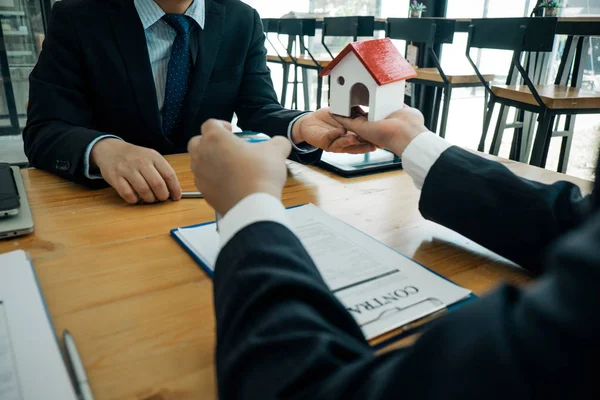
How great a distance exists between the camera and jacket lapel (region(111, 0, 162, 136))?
1226 mm

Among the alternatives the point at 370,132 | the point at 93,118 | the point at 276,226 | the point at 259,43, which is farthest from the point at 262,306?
the point at 259,43

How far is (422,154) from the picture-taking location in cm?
76

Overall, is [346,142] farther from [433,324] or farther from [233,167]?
[433,324]

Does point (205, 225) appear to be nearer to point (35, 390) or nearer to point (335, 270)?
point (335, 270)

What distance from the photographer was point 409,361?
0.89 feet

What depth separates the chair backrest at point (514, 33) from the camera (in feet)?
8.04

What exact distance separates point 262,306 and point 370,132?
64 centimetres

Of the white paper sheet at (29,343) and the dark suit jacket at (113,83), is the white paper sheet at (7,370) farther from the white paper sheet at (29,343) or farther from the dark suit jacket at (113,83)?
the dark suit jacket at (113,83)

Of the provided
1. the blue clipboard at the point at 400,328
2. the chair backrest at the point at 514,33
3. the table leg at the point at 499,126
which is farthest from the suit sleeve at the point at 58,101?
the table leg at the point at 499,126

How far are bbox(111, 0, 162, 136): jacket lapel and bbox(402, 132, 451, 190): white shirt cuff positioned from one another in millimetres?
806

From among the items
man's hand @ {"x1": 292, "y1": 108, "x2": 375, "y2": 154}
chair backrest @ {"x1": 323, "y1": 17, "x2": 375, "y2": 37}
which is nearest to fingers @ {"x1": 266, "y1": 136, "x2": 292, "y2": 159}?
man's hand @ {"x1": 292, "y1": 108, "x2": 375, "y2": 154}

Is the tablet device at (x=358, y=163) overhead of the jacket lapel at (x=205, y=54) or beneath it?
beneath

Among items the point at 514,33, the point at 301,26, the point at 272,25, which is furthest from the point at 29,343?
the point at 272,25

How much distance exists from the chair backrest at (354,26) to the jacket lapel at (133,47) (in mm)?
2782
